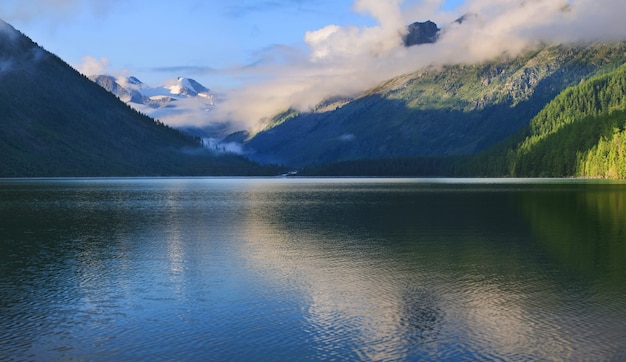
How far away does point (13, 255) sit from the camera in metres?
61.0

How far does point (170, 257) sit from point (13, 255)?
1539 centimetres

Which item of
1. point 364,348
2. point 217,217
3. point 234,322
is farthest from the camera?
point 217,217

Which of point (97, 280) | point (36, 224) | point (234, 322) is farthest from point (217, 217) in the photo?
point (234, 322)

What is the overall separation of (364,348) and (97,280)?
1036 inches

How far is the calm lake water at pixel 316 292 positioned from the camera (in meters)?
31.6

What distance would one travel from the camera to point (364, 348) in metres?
31.1

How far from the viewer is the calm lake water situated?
31.6m

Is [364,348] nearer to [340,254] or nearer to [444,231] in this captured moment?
[340,254]

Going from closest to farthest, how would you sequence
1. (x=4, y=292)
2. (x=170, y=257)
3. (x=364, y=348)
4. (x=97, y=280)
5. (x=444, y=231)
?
(x=364, y=348) → (x=4, y=292) → (x=97, y=280) → (x=170, y=257) → (x=444, y=231)

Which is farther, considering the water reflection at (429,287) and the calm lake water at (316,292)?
the water reflection at (429,287)

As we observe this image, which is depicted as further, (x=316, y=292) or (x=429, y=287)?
(x=429, y=287)

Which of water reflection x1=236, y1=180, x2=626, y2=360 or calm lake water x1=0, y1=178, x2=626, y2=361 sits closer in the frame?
calm lake water x1=0, y1=178, x2=626, y2=361

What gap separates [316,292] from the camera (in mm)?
44000

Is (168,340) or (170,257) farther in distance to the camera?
(170,257)
